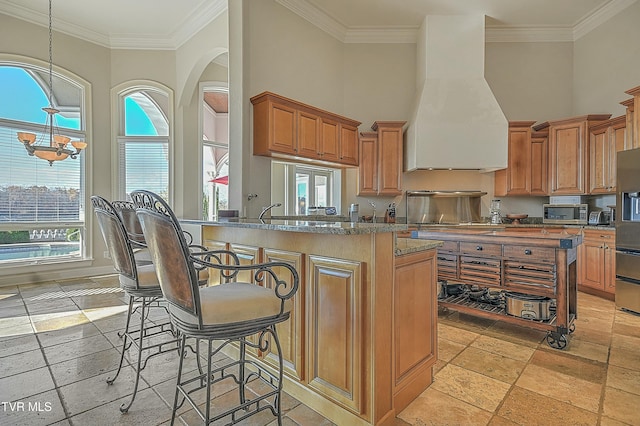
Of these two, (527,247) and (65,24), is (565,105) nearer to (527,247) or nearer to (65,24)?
(527,247)

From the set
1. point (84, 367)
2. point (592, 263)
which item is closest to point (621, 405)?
point (592, 263)

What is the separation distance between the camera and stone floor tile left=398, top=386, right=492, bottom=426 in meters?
1.69

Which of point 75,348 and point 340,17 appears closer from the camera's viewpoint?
point 75,348

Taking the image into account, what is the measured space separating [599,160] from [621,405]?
156 inches

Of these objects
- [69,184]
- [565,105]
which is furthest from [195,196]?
[565,105]

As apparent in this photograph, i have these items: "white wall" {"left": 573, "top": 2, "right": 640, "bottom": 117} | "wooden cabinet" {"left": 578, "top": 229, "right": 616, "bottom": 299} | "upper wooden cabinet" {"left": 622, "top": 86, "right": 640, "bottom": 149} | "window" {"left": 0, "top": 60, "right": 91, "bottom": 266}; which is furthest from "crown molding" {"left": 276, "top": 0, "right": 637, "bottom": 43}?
"window" {"left": 0, "top": 60, "right": 91, "bottom": 266}

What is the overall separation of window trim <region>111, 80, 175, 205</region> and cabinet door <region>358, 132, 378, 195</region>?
3.39 metres

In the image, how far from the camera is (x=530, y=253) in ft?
8.73

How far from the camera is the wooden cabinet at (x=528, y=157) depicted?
16.5 feet

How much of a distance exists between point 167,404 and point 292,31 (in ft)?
15.8

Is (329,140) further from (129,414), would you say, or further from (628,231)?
(129,414)

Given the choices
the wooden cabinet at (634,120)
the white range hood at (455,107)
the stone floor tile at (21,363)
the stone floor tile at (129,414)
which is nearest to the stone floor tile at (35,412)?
the stone floor tile at (129,414)

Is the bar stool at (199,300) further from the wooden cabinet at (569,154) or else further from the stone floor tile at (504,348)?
the wooden cabinet at (569,154)

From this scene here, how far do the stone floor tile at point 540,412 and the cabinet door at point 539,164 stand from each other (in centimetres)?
409
